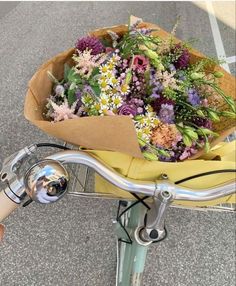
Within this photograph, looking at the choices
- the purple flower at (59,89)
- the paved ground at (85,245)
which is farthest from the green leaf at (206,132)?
the paved ground at (85,245)

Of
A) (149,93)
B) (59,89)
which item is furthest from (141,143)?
(59,89)

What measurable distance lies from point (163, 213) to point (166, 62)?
1.19 feet

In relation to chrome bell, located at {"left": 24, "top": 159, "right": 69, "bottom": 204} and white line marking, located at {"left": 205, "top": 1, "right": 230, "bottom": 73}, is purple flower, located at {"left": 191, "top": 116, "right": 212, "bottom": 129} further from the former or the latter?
white line marking, located at {"left": 205, "top": 1, "right": 230, "bottom": 73}

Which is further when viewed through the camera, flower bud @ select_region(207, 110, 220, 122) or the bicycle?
flower bud @ select_region(207, 110, 220, 122)

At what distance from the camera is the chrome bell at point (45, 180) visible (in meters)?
0.71

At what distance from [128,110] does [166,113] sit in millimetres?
88

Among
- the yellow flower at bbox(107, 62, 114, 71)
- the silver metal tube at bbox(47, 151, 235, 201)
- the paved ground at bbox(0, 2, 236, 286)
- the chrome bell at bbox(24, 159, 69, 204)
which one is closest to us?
the chrome bell at bbox(24, 159, 69, 204)

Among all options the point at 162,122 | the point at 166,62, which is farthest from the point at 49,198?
the point at 166,62

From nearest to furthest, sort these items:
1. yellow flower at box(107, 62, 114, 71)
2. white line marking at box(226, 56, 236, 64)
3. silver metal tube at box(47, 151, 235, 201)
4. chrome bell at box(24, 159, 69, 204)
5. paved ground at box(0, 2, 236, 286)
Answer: chrome bell at box(24, 159, 69, 204), silver metal tube at box(47, 151, 235, 201), yellow flower at box(107, 62, 114, 71), paved ground at box(0, 2, 236, 286), white line marking at box(226, 56, 236, 64)

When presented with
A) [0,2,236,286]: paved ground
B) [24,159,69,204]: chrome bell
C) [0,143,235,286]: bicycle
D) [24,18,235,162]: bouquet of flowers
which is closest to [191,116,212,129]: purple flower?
[24,18,235,162]: bouquet of flowers

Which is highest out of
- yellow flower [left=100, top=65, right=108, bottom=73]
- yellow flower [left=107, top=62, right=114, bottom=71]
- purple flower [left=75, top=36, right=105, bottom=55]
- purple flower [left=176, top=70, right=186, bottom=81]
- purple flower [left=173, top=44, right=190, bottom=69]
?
purple flower [left=75, top=36, right=105, bottom=55]

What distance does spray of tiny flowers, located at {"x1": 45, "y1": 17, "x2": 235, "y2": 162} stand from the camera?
875mm

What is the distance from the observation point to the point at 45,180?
706 mm

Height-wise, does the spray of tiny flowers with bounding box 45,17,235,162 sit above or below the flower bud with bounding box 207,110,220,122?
above
